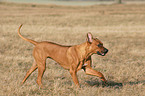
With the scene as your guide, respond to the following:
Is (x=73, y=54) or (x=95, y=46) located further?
(x=73, y=54)

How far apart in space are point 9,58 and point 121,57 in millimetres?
4510

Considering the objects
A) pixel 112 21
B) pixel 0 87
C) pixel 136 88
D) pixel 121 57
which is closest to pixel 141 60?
pixel 121 57

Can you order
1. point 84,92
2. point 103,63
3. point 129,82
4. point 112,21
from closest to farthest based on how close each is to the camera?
point 84,92, point 129,82, point 103,63, point 112,21

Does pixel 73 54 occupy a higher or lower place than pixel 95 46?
lower

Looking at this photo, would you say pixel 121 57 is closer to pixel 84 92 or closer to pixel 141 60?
pixel 141 60

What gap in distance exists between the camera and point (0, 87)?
617 cm

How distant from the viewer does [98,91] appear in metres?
6.04

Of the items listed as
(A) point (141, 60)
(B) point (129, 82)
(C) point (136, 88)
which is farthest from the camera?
(A) point (141, 60)

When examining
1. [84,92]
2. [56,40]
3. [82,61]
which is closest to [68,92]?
[84,92]

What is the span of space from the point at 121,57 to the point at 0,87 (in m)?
6.27

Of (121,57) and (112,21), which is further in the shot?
(112,21)

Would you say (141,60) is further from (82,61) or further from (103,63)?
(82,61)

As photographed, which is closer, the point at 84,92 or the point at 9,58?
the point at 84,92

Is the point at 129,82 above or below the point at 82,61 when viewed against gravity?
below
